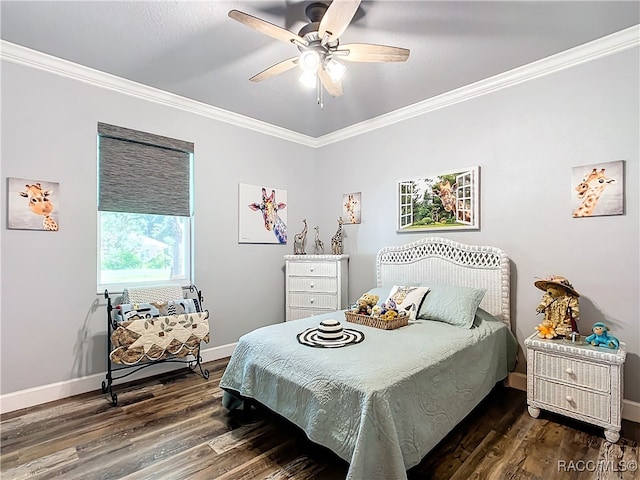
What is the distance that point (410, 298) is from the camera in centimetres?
289

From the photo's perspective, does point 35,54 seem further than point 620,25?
Yes

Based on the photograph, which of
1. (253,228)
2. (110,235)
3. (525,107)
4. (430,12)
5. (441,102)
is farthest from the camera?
(253,228)

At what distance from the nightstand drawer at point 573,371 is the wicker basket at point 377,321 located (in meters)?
0.96

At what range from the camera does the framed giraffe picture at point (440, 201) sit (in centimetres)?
315

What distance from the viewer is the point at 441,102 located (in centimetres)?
335

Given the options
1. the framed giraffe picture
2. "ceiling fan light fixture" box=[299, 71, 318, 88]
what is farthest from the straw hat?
"ceiling fan light fixture" box=[299, 71, 318, 88]

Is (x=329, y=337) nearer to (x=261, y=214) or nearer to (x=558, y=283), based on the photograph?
(x=558, y=283)

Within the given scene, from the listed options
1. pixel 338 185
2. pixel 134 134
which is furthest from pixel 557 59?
pixel 134 134

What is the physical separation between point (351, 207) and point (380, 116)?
1124 millimetres

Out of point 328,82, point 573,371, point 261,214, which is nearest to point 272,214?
point 261,214

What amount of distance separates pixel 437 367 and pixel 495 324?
109 centimetres

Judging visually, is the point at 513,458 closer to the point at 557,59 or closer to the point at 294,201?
the point at 557,59

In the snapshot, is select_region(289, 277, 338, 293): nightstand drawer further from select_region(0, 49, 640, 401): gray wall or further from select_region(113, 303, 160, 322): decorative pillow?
select_region(113, 303, 160, 322): decorative pillow

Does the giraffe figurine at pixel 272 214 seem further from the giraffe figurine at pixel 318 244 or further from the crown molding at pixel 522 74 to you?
the crown molding at pixel 522 74
